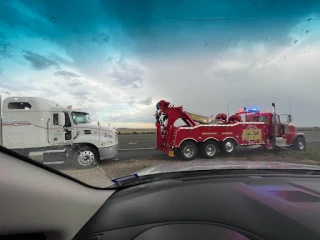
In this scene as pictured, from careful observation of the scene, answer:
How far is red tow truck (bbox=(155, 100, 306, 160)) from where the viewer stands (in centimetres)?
1236

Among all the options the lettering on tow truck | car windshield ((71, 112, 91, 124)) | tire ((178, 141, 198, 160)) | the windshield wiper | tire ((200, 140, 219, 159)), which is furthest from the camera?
the lettering on tow truck

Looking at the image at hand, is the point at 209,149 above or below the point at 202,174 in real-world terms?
below

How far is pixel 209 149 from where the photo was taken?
12.6 metres

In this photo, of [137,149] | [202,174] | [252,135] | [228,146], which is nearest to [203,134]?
[228,146]

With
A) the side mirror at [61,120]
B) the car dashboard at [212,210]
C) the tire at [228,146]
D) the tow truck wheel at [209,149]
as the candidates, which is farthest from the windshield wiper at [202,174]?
the tire at [228,146]

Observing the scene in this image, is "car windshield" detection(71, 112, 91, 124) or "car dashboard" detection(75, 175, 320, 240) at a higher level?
"car windshield" detection(71, 112, 91, 124)

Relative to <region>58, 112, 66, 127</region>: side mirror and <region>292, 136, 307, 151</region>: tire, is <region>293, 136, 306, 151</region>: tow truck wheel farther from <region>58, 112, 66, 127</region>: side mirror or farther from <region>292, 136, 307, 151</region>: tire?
<region>58, 112, 66, 127</region>: side mirror

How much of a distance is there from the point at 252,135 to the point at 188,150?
3.68 meters

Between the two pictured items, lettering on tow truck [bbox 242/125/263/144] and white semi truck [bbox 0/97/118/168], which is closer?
white semi truck [bbox 0/97/118/168]

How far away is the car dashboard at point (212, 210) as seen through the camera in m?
1.36

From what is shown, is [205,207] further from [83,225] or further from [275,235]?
[83,225]

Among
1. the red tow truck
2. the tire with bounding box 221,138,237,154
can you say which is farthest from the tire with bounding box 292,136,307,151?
the tire with bounding box 221,138,237,154

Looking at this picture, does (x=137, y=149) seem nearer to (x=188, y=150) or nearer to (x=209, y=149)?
(x=188, y=150)

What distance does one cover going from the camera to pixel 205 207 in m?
1.58
